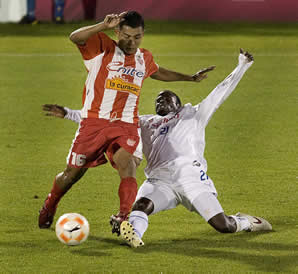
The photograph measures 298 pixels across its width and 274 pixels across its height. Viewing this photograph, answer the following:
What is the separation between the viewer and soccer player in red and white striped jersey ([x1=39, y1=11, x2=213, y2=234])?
761 cm

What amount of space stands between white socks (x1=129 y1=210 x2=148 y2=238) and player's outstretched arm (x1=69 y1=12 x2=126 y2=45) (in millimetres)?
1534

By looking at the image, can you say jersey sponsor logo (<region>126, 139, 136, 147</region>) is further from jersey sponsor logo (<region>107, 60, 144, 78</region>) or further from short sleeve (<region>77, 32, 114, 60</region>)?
short sleeve (<region>77, 32, 114, 60</region>)

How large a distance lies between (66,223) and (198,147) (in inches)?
62.2

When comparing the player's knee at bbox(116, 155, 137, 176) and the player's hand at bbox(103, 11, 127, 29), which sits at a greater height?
the player's hand at bbox(103, 11, 127, 29)

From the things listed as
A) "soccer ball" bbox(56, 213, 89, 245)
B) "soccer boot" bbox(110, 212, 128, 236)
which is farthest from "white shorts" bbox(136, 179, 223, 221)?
"soccer ball" bbox(56, 213, 89, 245)

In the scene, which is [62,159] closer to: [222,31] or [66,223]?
[66,223]

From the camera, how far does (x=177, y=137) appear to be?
813 cm

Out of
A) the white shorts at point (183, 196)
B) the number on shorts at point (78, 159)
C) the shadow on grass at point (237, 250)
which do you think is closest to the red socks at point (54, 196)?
the number on shorts at point (78, 159)

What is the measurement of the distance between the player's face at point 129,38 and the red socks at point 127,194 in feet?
3.79

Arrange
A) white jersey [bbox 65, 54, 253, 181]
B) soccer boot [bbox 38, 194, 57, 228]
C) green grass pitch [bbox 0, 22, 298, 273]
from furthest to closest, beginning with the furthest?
soccer boot [bbox 38, 194, 57, 228]
white jersey [bbox 65, 54, 253, 181]
green grass pitch [bbox 0, 22, 298, 273]

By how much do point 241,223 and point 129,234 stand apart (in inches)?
44.2

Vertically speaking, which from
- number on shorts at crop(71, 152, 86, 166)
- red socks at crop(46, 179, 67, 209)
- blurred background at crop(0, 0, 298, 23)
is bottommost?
blurred background at crop(0, 0, 298, 23)

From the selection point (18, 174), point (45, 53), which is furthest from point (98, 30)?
point (45, 53)

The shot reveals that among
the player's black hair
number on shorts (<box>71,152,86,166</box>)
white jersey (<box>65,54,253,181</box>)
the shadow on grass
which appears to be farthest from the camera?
white jersey (<box>65,54,253,181</box>)
